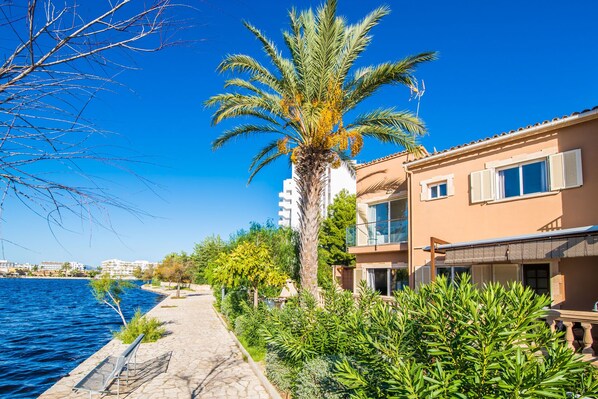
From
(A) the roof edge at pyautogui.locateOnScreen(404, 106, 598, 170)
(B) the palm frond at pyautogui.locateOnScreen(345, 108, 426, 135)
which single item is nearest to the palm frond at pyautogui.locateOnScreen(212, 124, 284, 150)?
(B) the palm frond at pyautogui.locateOnScreen(345, 108, 426, 135)

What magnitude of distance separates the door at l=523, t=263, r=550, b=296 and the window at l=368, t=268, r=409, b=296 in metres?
5.16

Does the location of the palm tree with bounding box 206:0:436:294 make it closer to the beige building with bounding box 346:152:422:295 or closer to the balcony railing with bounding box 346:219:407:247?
the beige building with bounding box 346:152:422:295

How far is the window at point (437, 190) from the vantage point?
614 inches

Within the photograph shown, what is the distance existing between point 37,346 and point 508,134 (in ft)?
79.3

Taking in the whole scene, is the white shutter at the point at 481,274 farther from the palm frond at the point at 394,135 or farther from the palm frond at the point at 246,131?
the palm frond at the point at 246,131

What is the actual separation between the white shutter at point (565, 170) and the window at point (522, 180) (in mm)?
486

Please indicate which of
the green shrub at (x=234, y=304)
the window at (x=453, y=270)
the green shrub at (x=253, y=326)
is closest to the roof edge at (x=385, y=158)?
the window at (x=453, y=270)

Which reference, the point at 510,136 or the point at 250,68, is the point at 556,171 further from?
the point at 250,68

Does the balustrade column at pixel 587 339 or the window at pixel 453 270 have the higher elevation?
the window at pixel 453 270

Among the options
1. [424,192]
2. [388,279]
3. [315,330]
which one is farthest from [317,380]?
[388,279]

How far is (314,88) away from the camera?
12.9 metres

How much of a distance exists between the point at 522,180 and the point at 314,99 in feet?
24.3

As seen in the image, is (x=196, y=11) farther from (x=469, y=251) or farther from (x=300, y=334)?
(x=469, y=251)

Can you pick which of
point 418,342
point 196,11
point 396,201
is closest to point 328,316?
point 418,342
